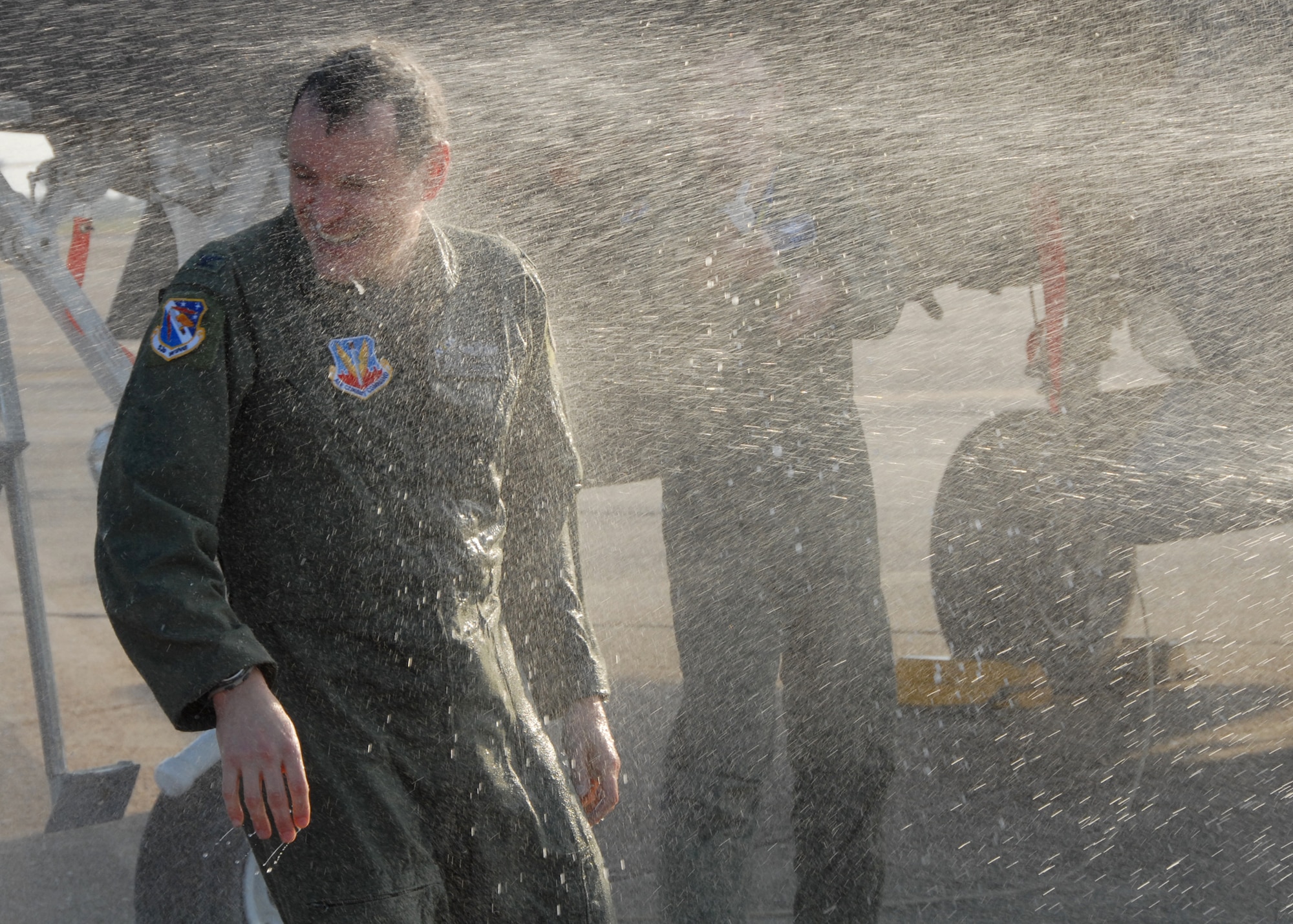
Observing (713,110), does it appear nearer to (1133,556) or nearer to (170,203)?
(170,203)

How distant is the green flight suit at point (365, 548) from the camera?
1.63 meters

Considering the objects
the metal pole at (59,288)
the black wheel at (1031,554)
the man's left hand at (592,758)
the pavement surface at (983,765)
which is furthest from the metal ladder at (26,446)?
the black wheel at (1031,554)

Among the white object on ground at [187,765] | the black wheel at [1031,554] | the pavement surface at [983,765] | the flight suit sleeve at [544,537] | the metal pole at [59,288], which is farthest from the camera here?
the black wheel at [1031,554]

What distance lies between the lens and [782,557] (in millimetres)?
2693

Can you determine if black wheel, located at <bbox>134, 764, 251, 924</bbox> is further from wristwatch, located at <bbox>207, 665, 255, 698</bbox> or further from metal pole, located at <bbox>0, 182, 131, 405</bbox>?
wristwatch, located at <bbox>207, 665, 255, 698</bbox>

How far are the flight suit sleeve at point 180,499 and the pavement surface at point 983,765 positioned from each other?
5.72 feet

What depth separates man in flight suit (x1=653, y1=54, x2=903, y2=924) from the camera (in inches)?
105

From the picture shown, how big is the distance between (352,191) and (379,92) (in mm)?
158

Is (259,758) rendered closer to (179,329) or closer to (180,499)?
(180,499)

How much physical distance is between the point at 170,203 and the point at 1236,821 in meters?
3.11

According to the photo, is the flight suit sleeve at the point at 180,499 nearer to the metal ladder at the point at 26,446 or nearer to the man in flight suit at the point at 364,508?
the man in flight suit at the point at 364,508

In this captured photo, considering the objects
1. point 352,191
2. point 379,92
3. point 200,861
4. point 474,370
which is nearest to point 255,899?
point 200,861

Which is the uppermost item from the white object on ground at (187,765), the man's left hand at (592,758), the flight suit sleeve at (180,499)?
the flight suit sleeve at (180,499)

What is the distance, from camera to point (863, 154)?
4.04 metres
